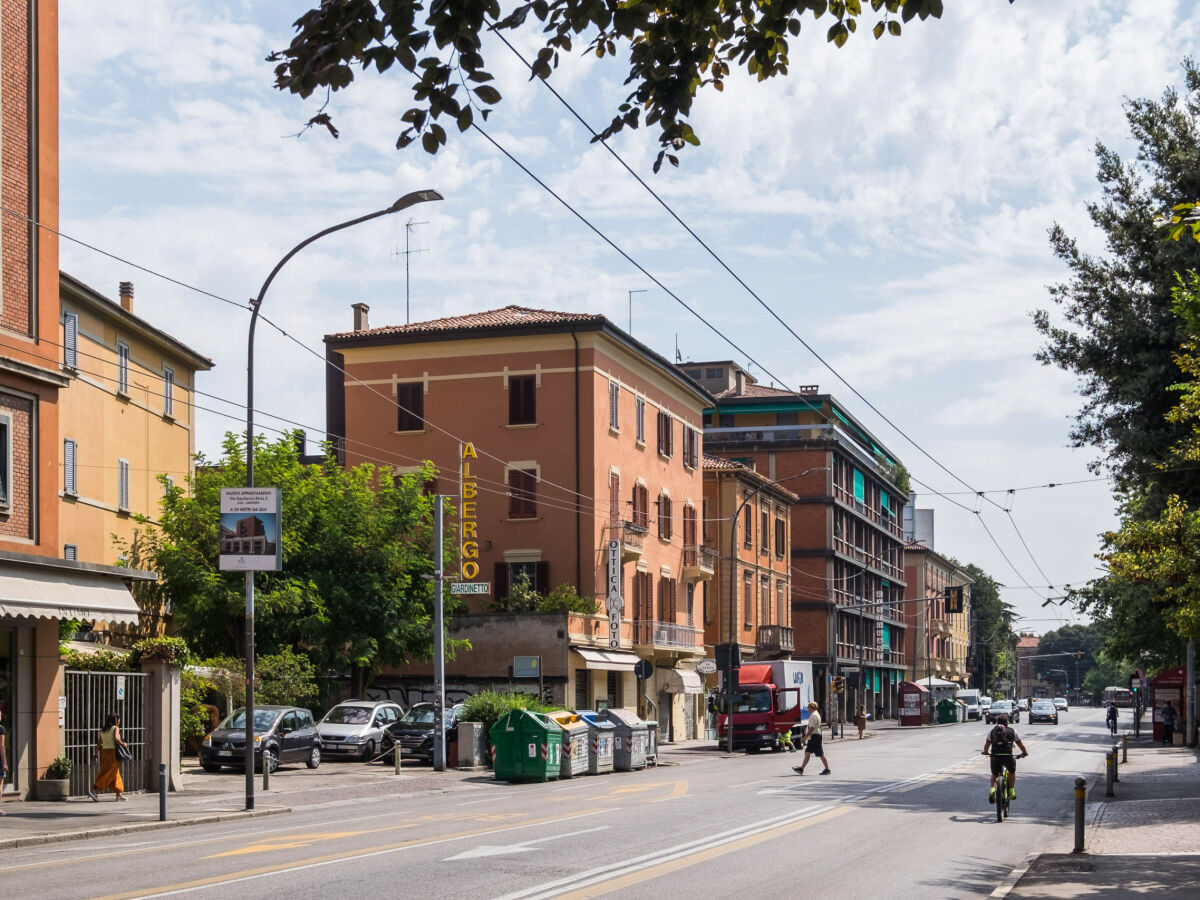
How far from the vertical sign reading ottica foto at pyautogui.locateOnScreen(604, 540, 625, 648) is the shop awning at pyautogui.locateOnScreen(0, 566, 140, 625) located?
2392 centimetres

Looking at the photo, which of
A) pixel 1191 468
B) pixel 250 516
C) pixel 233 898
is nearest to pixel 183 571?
pixel 250 516

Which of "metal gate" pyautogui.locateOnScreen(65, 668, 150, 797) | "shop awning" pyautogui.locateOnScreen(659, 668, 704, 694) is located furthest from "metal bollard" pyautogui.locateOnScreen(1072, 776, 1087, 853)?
"shop awning" pyautogui.locateOnScreen(659, 668, 704, 694)

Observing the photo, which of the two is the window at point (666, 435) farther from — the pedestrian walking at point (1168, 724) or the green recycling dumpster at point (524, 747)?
the green recycling dumpster at point (524, 747)

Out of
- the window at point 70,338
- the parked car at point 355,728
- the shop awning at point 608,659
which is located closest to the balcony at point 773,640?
the shop awning at point 608,659

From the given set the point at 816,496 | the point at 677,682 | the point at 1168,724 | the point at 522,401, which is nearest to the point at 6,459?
the point at 522,401

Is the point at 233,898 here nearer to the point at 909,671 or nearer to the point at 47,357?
the point at 47,357

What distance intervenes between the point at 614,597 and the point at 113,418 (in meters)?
16.7

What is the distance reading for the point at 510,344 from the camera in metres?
51.3

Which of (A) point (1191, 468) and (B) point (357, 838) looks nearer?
(B) point (357, 838)

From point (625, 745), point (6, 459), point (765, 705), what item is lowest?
point (765, 705)

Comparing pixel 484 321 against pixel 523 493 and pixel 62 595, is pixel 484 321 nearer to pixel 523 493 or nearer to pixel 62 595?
pixel 523 493

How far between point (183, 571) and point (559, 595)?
→ 12957 millimetres

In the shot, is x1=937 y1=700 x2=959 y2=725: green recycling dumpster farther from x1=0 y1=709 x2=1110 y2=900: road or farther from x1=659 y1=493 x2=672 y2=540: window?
x1=0 y1=709 x2=1110 y2=900: road

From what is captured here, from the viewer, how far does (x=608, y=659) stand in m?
49.2
